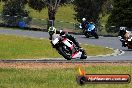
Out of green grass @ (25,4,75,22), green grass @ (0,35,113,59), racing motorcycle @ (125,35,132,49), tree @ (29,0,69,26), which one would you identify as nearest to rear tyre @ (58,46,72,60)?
green grass @ (0,35,113,59)

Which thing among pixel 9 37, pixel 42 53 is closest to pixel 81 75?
pixel 42 53

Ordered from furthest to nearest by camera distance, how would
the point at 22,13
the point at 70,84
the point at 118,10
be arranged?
the point at 22,13 → the point at 118,10 → the point at 70,84

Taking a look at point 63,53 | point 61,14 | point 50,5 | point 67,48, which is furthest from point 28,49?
point 61,14

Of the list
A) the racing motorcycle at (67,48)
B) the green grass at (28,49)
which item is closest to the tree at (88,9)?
the green grass at (28,49)

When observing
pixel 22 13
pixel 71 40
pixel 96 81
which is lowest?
pixel 22 13

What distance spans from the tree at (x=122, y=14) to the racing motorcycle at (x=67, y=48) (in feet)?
108

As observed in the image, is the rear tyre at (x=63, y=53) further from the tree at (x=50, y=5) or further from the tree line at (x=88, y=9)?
the tree at (x=50, y=5)

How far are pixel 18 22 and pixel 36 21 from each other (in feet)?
6.52

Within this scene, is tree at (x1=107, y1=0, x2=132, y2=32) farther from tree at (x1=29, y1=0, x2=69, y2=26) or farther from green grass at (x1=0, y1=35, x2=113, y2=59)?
green grass at (x1=0, y1=35, x2=113, y2=59)

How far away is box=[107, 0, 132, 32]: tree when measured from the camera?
53.3 meters

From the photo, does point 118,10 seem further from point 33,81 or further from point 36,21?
point 33,81

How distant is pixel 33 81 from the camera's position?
1090cm

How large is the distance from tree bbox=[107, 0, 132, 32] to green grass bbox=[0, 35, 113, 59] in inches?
744

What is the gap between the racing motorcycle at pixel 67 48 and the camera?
1981cm
